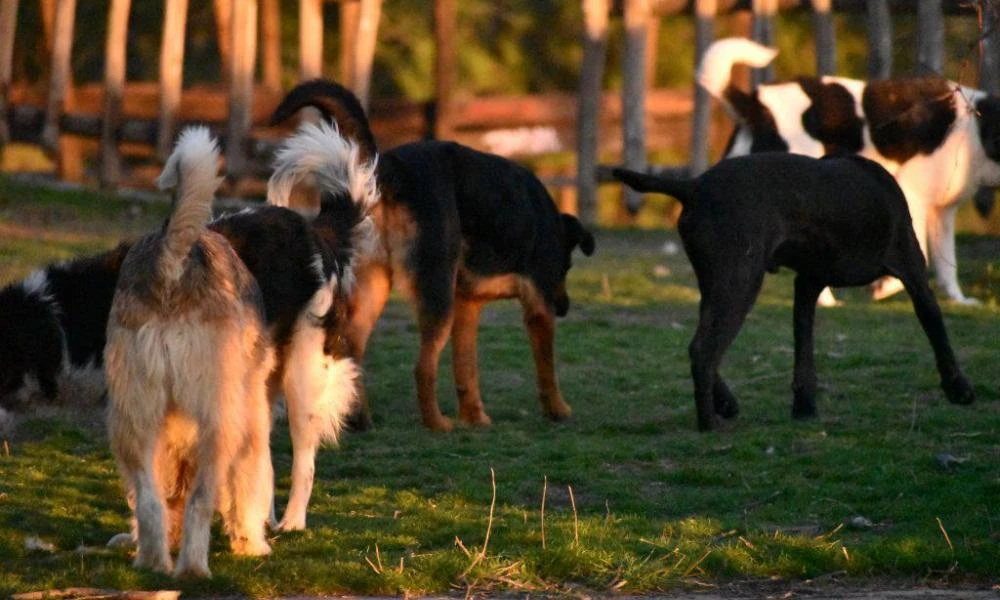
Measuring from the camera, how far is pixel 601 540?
6.26 meters

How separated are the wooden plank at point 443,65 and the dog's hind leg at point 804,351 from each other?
10.3m

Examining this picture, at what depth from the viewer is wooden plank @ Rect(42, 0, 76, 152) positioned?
1961 cm

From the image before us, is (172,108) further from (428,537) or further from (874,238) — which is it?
(428,537)

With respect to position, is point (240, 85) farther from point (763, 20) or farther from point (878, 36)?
point (878, 36)

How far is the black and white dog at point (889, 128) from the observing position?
478 inches

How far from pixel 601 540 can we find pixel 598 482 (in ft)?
3.66

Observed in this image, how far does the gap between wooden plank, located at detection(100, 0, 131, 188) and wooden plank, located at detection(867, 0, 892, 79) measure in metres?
8.59

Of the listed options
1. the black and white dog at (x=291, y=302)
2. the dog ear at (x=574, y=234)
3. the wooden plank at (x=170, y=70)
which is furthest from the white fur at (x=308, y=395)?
the wooden plank at (x=170, y=70)

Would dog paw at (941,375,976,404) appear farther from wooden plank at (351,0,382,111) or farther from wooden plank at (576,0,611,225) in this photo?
wooden plank at (351,0,382,111)

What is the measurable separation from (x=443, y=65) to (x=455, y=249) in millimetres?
10415

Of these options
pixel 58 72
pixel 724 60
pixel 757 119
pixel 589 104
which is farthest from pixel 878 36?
pixel 58 72

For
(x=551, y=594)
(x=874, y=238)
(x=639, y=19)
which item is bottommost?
(x=551, y=594)

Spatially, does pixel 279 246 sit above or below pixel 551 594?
above

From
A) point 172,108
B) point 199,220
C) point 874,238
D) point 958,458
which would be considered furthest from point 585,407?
point 172,108
